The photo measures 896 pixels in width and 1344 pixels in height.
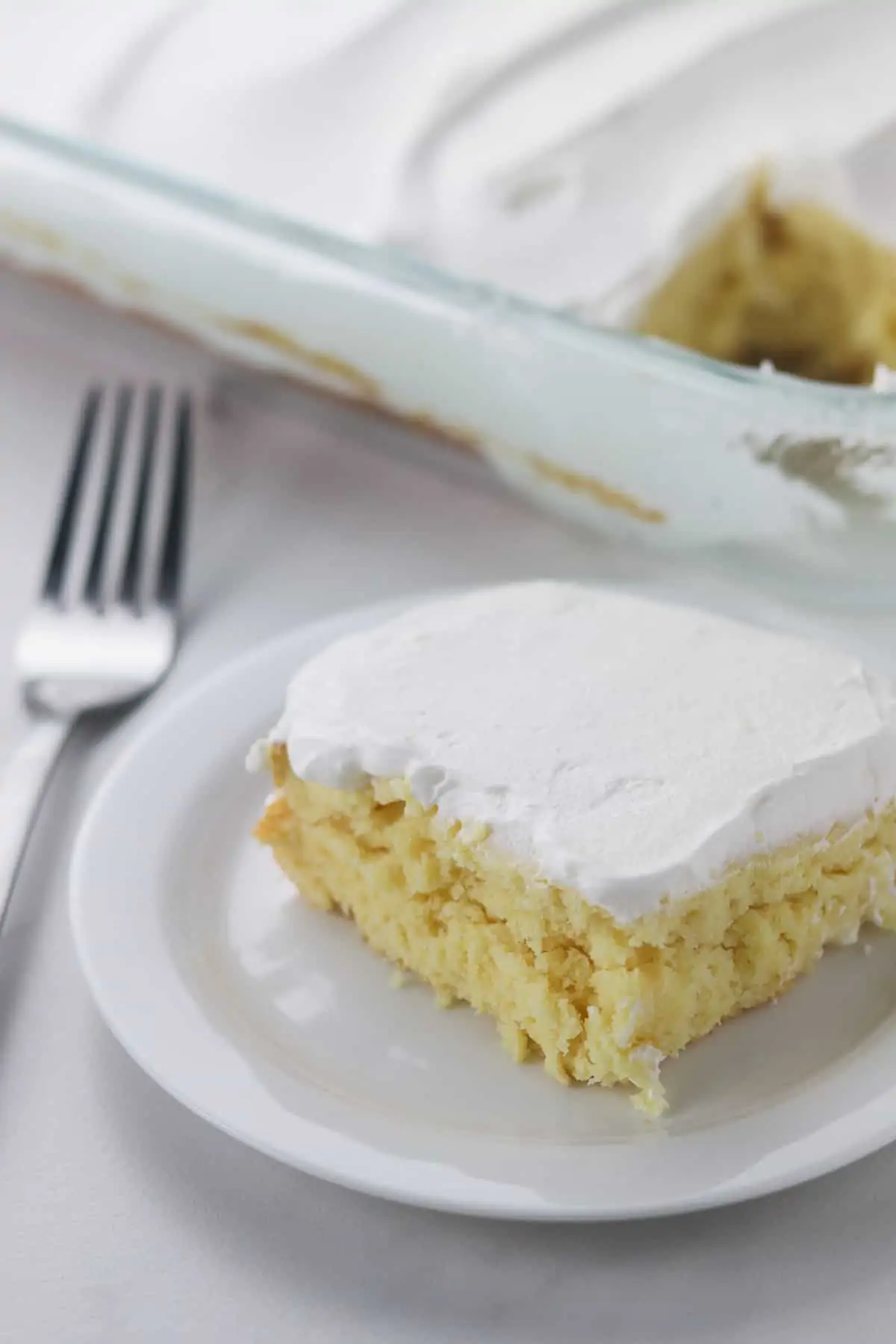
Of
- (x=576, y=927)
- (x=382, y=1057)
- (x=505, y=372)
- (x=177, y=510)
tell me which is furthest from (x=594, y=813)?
(x=177, y=510)

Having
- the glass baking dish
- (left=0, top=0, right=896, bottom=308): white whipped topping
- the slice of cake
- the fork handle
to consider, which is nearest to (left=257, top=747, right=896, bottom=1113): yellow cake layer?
the slice of cake

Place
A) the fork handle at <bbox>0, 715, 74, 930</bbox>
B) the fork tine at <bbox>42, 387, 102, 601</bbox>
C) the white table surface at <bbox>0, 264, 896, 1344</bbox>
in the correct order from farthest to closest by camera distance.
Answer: the fork tine at <bbox>42, 387, 102, 601</bbox>, the fork handle at <bbox>0, 715, 74, 930</bbox>, the white table surface at <bbox>0, 264, 896, 1344</bbox>

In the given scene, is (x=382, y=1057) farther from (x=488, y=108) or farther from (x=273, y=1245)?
(x=488, y=108)

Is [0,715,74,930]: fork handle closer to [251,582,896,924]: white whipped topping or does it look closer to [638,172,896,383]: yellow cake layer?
[251,582,896,924]: white whipped topping

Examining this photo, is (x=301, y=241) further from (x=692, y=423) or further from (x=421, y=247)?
(x=692, y=423)

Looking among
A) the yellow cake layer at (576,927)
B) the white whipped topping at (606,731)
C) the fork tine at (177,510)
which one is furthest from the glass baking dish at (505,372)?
the yellow cake layer at (576,927)

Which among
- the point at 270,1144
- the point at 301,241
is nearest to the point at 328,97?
the point at 301,241
